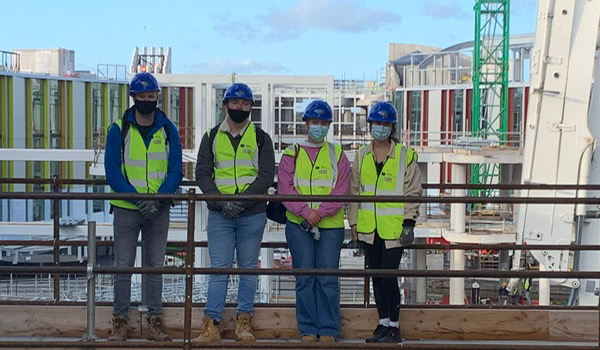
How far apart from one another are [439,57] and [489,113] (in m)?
8.23

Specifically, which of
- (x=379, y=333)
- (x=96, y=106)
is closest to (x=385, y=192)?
(x=379, y=333)

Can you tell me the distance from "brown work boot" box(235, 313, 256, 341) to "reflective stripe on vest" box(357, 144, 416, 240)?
1.00 metres

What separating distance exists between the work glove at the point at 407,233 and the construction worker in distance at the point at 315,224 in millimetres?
454

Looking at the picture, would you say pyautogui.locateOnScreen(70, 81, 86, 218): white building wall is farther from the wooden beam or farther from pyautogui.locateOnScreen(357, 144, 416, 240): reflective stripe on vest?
pyautogui.locateOnScreen(357, 144, 416, 240): reflective stripe on vest

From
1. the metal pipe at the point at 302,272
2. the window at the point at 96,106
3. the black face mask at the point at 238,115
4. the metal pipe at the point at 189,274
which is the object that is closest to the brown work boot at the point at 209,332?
the metal pipe at the point at 189,274

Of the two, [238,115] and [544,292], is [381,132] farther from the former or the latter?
[544,292]

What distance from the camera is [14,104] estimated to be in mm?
42344

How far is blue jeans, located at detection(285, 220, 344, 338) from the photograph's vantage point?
6277 millimetres

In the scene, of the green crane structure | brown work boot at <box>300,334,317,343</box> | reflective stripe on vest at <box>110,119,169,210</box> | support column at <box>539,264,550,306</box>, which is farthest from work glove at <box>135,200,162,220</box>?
the green crane structure

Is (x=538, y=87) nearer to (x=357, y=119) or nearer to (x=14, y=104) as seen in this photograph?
(x=14, y=104)

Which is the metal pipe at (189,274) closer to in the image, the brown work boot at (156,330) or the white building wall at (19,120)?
the brown work boot at (156,330)

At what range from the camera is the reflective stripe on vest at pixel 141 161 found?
626 centimetres

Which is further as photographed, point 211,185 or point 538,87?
point 538,87

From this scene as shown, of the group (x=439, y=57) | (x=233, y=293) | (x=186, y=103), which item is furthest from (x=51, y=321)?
(x=439, y=57)
